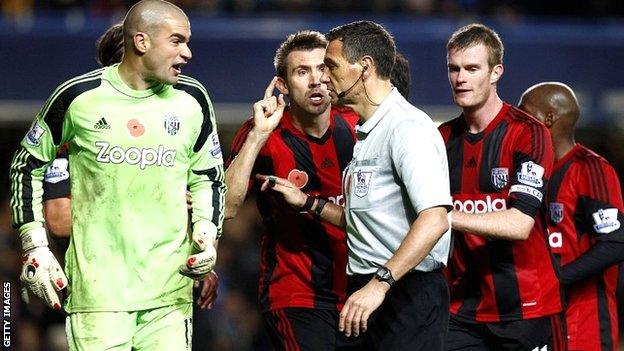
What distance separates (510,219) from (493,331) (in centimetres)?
74

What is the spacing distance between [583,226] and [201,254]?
2.68 m

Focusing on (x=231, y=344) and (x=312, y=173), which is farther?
(x=231, y=344)

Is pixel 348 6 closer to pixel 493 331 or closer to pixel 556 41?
pixel 556 41

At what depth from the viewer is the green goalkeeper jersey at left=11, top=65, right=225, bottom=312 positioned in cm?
621

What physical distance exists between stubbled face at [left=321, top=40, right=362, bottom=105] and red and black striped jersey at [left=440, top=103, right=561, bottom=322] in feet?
3.97

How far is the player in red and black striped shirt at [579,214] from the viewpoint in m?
7.63

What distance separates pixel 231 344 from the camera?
516 inches

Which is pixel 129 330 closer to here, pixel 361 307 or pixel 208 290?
pixel 208 290

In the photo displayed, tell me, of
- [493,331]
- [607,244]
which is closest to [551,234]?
[607,244]

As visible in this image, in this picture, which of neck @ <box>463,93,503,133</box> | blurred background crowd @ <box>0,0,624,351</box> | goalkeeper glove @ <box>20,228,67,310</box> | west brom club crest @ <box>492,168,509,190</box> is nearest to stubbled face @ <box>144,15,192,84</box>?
goalkeeper glove @ <box>20,228,67,310</box>

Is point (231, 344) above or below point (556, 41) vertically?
below

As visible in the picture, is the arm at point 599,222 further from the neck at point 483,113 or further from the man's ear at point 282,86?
the man's ear at point 282,86

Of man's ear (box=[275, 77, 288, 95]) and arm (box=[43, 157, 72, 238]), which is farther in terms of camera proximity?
man's ear (box=[275, 77, 288, 95])

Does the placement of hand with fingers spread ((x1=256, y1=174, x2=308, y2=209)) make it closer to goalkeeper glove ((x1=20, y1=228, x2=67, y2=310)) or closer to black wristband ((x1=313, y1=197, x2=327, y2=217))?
black wristband ((x1=313, y1=197, x2=327, y2=217))
